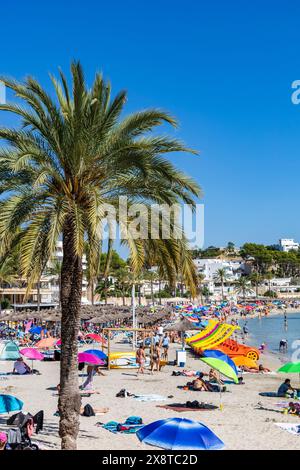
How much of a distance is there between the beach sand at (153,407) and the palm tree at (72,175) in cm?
261

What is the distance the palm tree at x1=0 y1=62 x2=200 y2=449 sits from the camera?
954 cm

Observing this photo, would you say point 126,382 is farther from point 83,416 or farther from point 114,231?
point 114,231

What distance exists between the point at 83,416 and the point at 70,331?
4.98 meters

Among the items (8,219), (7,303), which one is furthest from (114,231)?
(7,303)

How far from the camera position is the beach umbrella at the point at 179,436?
895 cm

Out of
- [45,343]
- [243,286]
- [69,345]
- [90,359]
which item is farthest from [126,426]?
[243,286]

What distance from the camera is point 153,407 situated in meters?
15.5

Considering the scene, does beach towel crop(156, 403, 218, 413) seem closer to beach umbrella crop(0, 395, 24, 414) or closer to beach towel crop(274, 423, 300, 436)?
beach towel crop(274, 423, 300, 436)

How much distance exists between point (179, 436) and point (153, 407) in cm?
664

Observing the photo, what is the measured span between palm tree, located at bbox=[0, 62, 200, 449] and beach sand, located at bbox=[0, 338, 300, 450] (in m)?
2.61

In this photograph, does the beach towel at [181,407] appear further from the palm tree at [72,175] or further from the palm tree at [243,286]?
the palm tree at [243,286]

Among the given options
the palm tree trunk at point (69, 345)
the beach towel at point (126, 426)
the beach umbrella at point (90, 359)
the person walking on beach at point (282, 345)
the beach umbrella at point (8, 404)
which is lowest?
the person walking on beach at point (282, 345)

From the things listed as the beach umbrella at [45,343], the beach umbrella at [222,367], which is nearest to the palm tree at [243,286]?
the beach umbrella at [45,343]

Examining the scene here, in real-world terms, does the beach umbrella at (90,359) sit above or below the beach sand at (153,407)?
above
